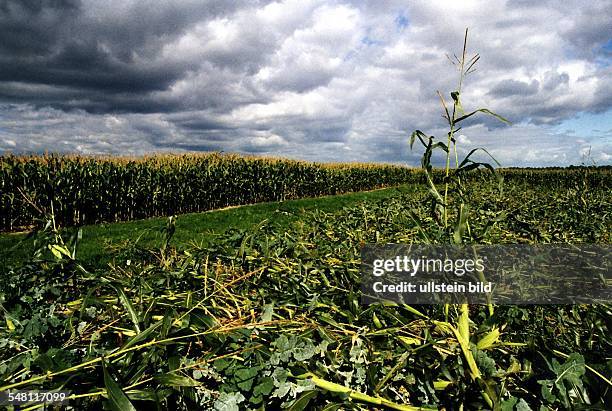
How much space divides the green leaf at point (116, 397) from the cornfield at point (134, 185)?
28.7 ft

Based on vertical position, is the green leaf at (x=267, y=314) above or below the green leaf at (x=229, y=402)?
above

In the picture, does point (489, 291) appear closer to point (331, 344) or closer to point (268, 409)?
point (331, 344)

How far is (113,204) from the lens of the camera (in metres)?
14.2

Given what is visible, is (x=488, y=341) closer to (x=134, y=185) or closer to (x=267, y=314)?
(x=267, y=314)

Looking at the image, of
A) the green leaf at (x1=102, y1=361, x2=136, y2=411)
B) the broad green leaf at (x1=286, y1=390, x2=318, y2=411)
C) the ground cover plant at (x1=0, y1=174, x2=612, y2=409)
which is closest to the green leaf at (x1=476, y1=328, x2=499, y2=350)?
the ground cover plant at (x1=0, y1=174, x2=612, y2=409)

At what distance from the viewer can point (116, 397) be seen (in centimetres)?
60

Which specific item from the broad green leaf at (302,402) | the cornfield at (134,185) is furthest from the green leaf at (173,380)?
the cornfield at (134,185)

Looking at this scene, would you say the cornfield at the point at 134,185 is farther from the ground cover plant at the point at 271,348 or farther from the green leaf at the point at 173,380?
the green leaf at the point at 173,380

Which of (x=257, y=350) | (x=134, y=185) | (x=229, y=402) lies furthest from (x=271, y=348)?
(x=134, y=185)

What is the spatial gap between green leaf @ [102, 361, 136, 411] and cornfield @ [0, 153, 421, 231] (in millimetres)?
8756

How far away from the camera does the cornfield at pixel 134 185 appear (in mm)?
12203

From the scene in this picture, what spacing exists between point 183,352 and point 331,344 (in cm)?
33

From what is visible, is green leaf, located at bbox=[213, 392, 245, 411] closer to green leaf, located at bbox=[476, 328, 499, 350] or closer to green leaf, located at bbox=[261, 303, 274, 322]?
green leaf, located at bbox=[261, 303, 274, 322]

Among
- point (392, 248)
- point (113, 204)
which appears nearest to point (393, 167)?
point (113, 204)
